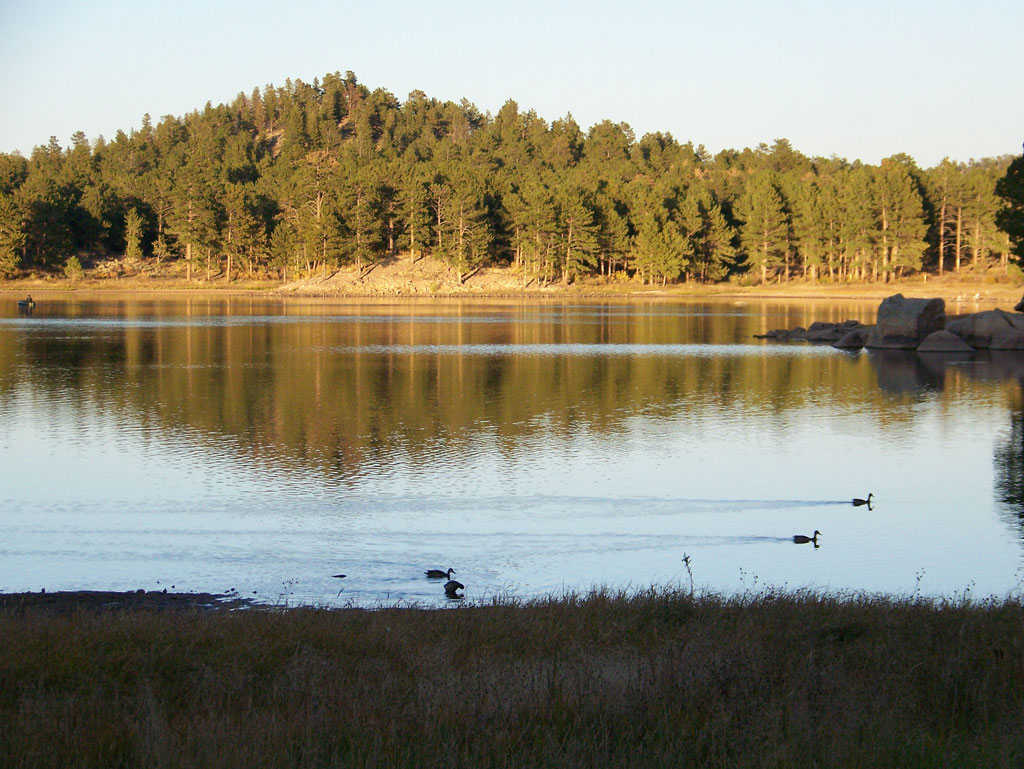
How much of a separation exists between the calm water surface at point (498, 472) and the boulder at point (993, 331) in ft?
18.2

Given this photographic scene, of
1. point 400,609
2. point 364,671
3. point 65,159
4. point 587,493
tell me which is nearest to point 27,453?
point 587,493

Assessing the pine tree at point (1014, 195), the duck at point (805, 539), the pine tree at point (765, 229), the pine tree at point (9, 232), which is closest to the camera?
the duck at point (805, 539)

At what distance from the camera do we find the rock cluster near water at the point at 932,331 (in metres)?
59.9

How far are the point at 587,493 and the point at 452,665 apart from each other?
13694 mm

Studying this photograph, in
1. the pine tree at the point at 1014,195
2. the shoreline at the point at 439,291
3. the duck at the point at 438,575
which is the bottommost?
the duck at the point at 438,575

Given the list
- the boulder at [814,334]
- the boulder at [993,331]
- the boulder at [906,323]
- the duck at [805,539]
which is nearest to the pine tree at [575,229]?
the boulder at [814,334]

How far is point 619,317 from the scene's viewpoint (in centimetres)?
→ 9050

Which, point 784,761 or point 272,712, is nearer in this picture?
point 784,761

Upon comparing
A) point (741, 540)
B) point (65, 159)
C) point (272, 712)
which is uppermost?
point (65, 159)

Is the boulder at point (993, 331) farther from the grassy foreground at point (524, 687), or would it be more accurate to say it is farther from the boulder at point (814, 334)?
the grassy foreground at point (524, 687)

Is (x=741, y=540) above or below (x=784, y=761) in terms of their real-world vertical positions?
below

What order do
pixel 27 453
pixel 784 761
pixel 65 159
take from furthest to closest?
pixel 65 159 → pixel 27 453 → pixel 784 761

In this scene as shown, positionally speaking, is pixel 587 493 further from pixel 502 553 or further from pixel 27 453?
pixel 27 453

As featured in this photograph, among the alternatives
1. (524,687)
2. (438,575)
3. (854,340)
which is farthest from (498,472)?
(854,340)
